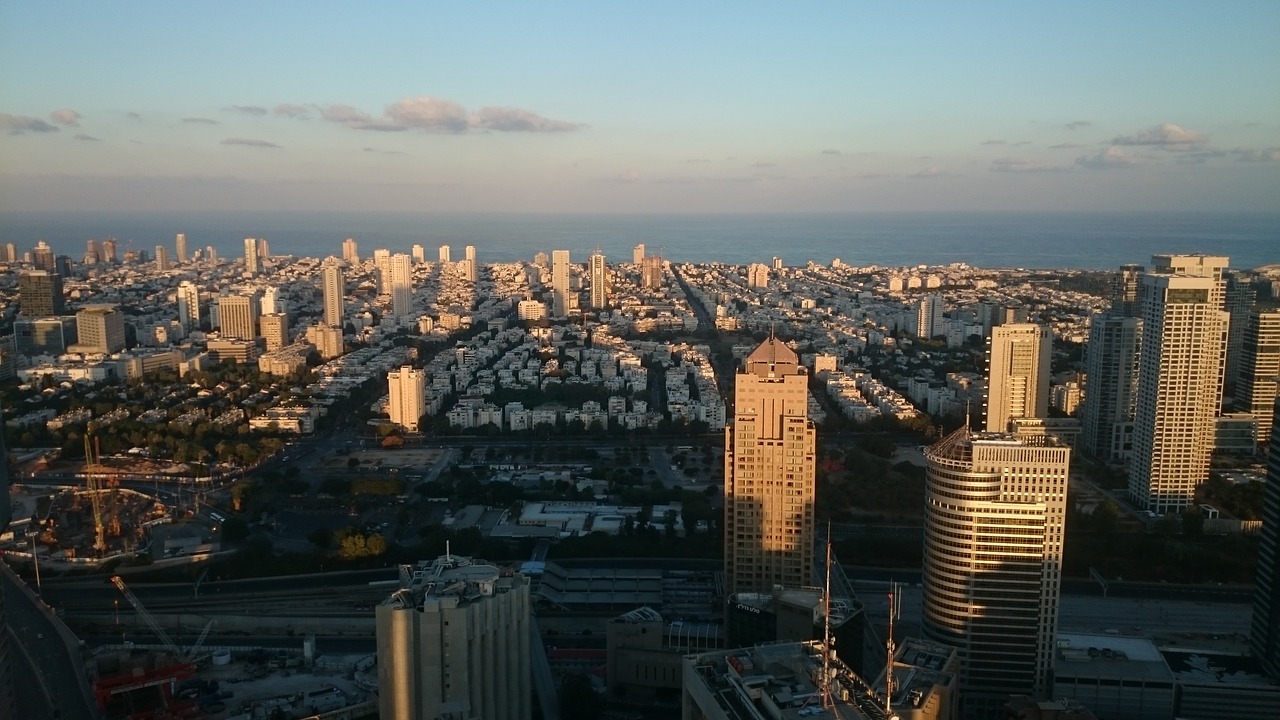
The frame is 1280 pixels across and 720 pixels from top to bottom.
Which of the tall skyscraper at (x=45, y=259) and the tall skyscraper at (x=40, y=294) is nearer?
the tall skyscraper at (x=45, y=259)

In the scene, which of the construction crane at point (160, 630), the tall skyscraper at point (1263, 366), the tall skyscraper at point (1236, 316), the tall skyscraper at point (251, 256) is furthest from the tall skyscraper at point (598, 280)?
the construction crane at point (160, 630)

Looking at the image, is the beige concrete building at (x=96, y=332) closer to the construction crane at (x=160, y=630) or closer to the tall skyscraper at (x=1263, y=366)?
the construction crane at (x=160, y=630)

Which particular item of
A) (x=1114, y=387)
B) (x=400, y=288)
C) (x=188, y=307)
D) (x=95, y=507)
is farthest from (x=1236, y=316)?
(x=188, y=307)

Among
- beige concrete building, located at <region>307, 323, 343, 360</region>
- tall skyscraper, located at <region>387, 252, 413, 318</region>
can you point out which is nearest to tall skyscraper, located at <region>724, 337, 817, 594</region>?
beige concrete building, located at <region>307, 323, 343, 360</region>

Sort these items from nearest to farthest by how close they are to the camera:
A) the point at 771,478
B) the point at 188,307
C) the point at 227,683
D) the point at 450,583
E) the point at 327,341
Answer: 1. the point at 450,583
2. the point at 227,683
3. the point at 771,478
4. the point at 327,341
5. the point at 188,307

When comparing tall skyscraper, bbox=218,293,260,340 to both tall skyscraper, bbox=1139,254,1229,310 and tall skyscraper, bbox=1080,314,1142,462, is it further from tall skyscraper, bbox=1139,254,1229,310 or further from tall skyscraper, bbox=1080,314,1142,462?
tall skyscraper, bbox=1139,254,1229,310

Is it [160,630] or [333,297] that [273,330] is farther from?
[160,630]
